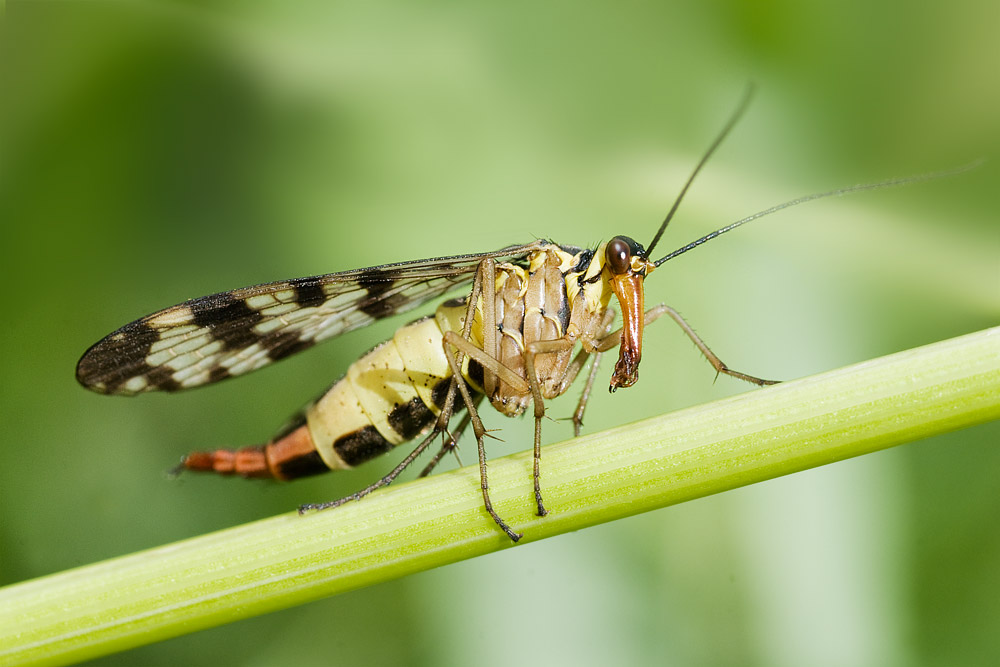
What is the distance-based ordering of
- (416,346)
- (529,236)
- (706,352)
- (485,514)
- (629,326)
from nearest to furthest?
1. (485,514)
2. (629,326)
3. (706,352)
4. (416,346)
5. (529,236)

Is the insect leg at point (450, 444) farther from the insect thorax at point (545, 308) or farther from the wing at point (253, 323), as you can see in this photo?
the wing at point (253, 323)

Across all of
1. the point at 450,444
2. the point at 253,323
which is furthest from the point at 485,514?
the point at 253,323

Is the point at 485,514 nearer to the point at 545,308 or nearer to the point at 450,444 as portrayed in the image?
the point at 450,444

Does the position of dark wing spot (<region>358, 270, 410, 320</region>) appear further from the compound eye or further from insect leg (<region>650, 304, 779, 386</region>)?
insect leg (<region>650, 304, 779, 386</region>)

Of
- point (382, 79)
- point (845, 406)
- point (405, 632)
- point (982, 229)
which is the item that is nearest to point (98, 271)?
point (382, 79)

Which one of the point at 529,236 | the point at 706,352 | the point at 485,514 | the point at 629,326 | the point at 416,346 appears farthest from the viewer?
the point at 529,236

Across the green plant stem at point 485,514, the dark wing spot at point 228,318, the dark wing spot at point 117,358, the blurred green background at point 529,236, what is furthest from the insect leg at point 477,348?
the dark wing spot at point 117,358

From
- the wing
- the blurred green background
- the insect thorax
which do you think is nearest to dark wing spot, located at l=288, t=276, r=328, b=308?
the wing
